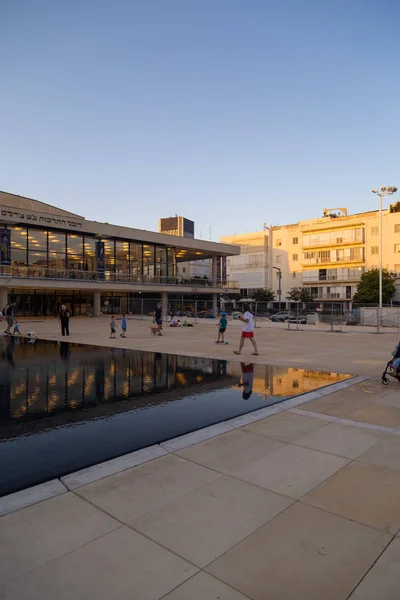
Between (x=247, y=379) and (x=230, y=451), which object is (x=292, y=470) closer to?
(x=230, y=451)

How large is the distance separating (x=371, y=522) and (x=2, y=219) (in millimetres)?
37112

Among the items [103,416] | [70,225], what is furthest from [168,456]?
[70,225]

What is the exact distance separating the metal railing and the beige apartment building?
19.9 metres

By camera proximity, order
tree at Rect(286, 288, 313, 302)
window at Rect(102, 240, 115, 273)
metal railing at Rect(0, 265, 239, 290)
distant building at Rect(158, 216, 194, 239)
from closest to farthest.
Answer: metal railing at Rect(0, 265, 239, 290), window at Rect(102, 240, 115, 273), tree at Rect(286, 288, 313, 302), distant building at Rect(158, 216, 194, 239)

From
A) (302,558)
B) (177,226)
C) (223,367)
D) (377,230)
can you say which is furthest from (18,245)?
(177,226)

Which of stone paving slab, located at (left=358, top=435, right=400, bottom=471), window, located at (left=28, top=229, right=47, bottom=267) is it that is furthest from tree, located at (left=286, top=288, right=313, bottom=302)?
stone paving slab, located at (left=358, top=435, right=400, bottom=471)

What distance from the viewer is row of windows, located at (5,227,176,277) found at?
1484 inches

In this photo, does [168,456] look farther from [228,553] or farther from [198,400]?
[198,400]

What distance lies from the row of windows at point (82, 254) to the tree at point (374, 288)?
86.3ft

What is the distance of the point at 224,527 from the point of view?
3.39 meters

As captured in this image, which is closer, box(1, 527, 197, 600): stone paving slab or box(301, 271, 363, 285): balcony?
box(1, 527, 197, 600): stone paving slab

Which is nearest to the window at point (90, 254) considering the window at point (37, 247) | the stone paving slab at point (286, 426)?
the window at point (37, 247)

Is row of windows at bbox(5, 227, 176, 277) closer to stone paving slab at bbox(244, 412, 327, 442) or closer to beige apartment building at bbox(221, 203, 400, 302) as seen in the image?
beige apartment building at bbox(221, 203, 400, 302)

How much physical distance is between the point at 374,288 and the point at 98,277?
1440 inches
